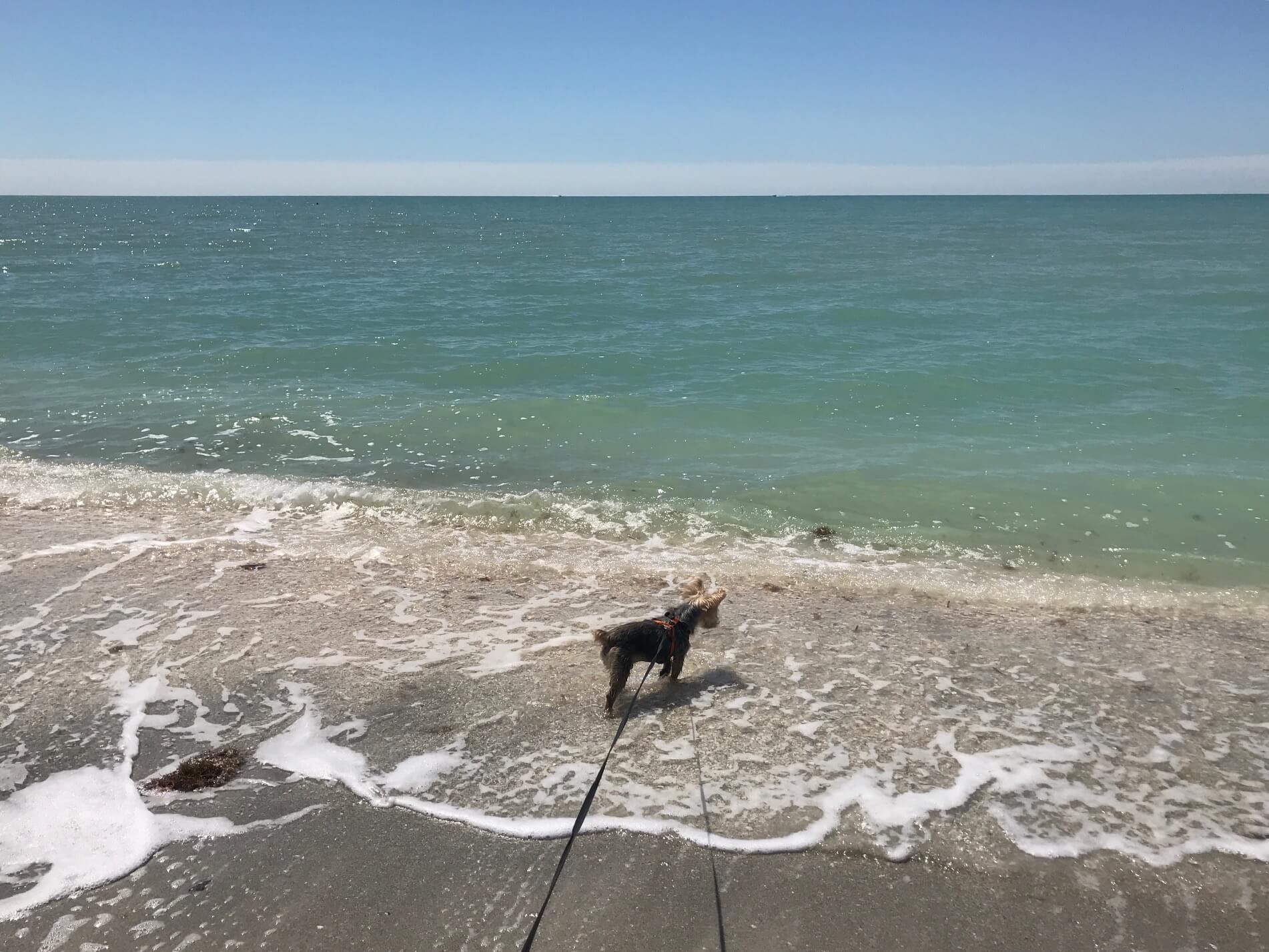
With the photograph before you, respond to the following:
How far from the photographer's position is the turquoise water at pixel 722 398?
11.2 meters

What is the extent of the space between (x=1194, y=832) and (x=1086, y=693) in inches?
67.5

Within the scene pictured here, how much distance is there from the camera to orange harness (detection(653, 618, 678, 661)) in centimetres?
634

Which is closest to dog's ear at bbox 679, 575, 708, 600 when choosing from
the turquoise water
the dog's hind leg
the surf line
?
the dog's hind leg

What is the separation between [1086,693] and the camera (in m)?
6.64

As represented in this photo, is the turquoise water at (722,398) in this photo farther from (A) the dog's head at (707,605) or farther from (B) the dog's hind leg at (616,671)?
(B) the dog's hind leg at (616,671)

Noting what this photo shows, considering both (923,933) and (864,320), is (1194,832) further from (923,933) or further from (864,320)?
(864,320)

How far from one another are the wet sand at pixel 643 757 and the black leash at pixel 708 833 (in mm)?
57

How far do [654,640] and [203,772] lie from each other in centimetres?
339

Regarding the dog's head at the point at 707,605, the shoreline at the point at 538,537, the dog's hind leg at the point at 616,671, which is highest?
the dog's head at the point at 707,605

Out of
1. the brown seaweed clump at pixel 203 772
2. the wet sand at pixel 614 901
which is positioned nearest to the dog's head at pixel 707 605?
the wet sand at pixel 614 901

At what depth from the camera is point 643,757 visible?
572 centimetres

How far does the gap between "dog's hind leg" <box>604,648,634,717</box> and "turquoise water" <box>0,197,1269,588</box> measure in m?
4.44

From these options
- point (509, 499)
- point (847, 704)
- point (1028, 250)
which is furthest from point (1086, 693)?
point (1028, 250)

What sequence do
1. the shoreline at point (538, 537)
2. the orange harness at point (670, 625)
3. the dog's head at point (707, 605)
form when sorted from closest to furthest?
the orange harness at point (670, 625)
the dog's head at point (707, 605)
the shoreline at point (538, 537)
